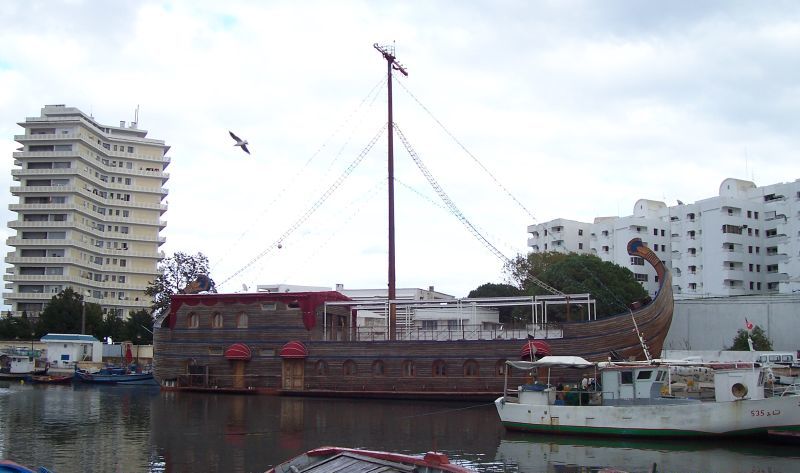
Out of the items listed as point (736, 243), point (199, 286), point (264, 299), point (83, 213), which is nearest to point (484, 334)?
point (264, 299)

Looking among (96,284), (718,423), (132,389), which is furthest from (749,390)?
(96,284)

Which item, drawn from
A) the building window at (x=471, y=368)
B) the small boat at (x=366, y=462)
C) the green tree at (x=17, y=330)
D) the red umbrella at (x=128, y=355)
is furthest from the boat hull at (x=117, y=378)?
the small boat at (x=366, y=462)

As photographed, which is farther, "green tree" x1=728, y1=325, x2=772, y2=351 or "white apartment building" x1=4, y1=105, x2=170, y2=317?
"white apartment building" x1=4, y1=105, x2=170, y2=317

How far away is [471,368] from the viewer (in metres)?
31.8

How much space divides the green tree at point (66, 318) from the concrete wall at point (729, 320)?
4526 centimetres

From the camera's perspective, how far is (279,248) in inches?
1470

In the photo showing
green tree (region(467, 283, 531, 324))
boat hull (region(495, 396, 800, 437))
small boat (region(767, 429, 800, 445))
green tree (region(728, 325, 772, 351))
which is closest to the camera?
small boat (region(767, 429, 800, 445))

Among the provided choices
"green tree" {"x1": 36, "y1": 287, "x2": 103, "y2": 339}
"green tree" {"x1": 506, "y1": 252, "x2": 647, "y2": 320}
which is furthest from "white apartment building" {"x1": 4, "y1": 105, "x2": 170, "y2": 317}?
"green tree" {"x1": 506, "y1": 252, "x2": 647, "y2": 320}

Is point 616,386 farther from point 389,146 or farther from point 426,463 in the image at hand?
point 389,146

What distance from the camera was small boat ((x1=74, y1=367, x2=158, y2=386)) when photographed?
4366cm

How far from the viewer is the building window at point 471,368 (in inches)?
1249

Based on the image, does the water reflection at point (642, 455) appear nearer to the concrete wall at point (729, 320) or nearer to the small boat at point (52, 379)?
the concrete wall at point (729, 320)

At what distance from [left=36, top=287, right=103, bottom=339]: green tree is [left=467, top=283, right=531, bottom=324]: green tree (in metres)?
31.8

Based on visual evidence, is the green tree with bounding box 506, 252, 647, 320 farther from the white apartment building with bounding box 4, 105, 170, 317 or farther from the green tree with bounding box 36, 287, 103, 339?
the white apartment building with bounding box 4, 105, 170, 317
